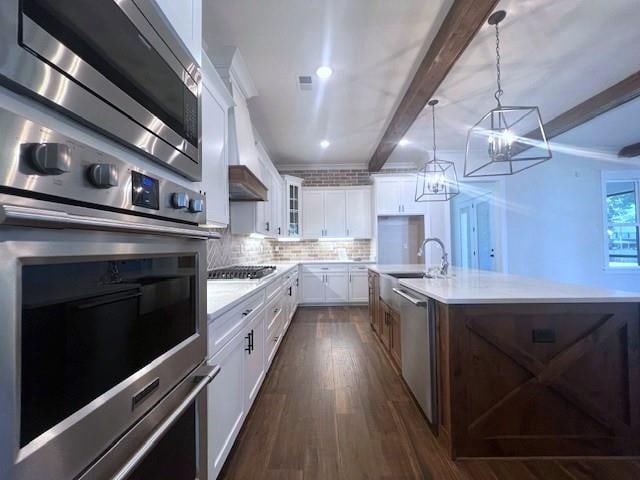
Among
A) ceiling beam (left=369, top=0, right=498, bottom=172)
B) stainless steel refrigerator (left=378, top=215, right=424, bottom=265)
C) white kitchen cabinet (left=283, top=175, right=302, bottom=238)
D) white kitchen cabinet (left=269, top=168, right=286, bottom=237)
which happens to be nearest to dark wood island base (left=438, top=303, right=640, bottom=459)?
ceiling beam (left=369, top=0, right=498, bottom=172)

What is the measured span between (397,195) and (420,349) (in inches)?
156

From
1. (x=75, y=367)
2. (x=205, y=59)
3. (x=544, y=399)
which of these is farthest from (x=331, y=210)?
(x=75, y=367)

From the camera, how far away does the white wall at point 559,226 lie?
533 centimetres

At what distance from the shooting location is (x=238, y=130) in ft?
8.30

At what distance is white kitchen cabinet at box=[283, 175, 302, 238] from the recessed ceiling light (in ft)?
8.87

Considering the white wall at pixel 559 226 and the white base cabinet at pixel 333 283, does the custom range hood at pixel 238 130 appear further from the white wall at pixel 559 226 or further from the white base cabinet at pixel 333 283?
the white wall at pixel 559 226

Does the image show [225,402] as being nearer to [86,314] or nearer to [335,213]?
[86,314]

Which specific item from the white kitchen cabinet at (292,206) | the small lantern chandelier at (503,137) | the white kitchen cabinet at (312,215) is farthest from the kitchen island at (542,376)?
the white kitchen cabinet at (312,215)

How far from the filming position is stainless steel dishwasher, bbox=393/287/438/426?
1.86 m

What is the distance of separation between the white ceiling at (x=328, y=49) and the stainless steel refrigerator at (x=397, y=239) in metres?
2.36

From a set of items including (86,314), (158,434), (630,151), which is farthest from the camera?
(630,151)

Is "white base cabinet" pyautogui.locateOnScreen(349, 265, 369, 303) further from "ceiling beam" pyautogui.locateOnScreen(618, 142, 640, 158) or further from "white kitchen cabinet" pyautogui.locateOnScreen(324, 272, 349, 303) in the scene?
"ceiling beam" pyautogui.locateOnScreen(618, 142, 640, 158)

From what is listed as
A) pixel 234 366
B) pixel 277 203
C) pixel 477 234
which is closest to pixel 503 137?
pixel 234 366

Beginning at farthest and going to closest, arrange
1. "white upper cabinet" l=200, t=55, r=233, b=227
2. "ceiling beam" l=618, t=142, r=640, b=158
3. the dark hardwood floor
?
"ceiling beam" l=618, t=142, r=640, b=158, "white upper cabinet" l=200, t=55, r=233, b=227, the dark hardwood floor
